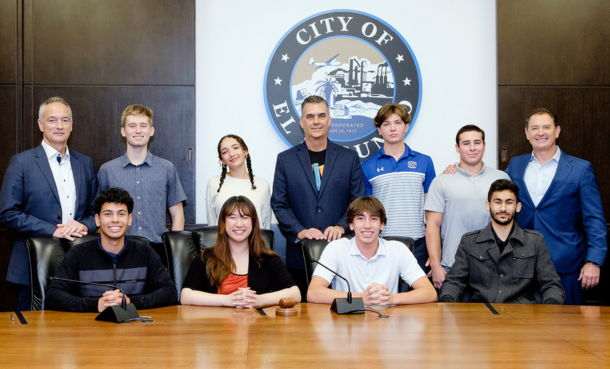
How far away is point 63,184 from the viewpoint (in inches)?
128

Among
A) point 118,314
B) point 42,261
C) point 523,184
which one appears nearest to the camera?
point 118,314

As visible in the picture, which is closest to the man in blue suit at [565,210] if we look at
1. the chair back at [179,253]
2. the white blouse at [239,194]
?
the white blouse at [239,194]

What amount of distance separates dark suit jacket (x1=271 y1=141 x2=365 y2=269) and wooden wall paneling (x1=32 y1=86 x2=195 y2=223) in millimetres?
1055

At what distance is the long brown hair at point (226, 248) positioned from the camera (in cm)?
259

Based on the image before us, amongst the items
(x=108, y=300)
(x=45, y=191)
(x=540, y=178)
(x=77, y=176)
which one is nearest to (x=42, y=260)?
(x=108, y=300)

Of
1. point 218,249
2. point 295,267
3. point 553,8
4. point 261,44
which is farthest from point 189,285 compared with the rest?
point 553,8

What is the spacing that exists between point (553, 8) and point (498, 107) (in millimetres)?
864

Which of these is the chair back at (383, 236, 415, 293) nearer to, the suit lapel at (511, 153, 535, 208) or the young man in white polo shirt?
the young man in white polo shirt

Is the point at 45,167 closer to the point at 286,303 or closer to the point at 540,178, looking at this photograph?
the point at 286,303

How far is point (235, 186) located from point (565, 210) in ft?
6.52

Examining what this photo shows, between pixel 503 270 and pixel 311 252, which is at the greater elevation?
pixel 311 252

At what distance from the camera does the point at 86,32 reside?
13.2 ft

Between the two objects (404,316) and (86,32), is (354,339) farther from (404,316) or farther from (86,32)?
(86,32)

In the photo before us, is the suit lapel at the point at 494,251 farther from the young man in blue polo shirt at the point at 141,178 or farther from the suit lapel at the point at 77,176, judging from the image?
Answer: the suit lapel at the point at 77,176
